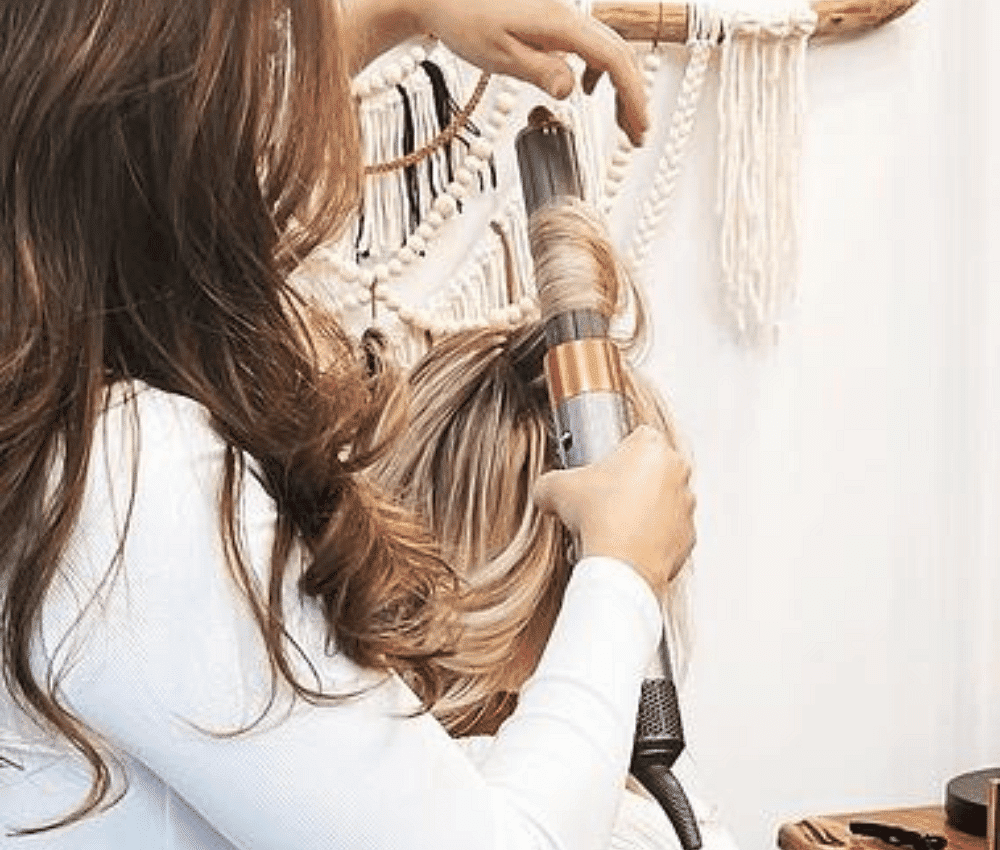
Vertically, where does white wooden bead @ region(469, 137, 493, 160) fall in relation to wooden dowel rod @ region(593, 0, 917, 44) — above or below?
below

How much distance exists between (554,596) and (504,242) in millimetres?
656

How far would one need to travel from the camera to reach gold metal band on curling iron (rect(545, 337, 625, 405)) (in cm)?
108

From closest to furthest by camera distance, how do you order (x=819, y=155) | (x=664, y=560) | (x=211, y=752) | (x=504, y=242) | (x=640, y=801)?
1. (x=211, y=752)
2. (x=664, y=560)
3. (x=640, y=801)
4. (x=504, y=242)
5. (x=819, y=155)

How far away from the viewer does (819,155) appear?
2.03m

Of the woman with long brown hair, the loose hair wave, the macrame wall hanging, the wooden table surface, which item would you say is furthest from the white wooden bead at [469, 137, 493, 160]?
the woman with long brown hair

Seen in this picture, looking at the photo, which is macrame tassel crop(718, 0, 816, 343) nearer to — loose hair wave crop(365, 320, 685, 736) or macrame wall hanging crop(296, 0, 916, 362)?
macrame wall hanging crop(296, 0, 916, 362)

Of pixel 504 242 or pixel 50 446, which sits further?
pixel 504 242

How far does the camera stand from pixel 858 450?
6.82ft

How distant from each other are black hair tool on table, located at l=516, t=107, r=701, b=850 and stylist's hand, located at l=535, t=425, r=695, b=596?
38mm

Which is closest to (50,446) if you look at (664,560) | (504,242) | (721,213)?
(664,560)

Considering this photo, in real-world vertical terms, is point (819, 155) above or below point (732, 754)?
above

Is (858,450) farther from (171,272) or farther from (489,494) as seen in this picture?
(171,272)

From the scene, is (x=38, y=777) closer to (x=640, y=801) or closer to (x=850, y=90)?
(x=640, y=801)

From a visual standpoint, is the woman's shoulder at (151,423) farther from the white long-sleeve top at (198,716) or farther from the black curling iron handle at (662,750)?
the black curling iron handle at (662,750)
